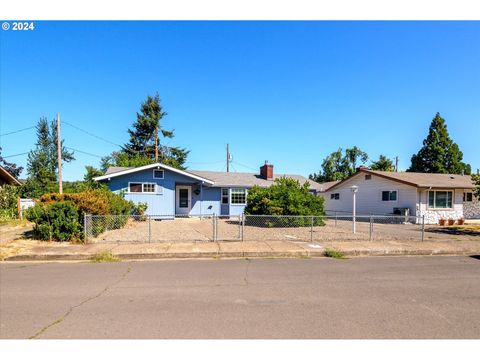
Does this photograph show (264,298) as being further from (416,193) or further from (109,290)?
(416,193)

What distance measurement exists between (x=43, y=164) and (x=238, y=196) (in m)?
33.1

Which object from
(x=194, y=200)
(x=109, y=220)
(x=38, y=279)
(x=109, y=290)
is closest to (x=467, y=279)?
(x=109, y=290)

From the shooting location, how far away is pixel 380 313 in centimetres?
406

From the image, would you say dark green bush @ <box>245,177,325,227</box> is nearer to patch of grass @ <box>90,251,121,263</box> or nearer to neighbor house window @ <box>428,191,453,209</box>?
patch of grass @ <box>90,251,121,263</box>

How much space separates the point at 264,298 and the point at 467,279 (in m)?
4.78

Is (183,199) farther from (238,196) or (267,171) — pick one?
(267,171)

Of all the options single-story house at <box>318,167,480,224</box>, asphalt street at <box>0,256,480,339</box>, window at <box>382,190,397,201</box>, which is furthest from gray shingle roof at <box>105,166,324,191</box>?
asphalt street at <box>0,256,480,339</box>

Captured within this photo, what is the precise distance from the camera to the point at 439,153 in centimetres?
3809

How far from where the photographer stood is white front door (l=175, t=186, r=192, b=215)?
20.6 metres

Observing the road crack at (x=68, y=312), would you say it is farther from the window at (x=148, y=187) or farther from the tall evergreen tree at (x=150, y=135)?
the tall evergreen tree at (x=150, y=135)

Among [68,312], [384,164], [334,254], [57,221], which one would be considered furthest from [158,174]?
[384,164]

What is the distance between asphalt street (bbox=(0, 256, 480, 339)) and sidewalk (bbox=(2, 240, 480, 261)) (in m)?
0.81

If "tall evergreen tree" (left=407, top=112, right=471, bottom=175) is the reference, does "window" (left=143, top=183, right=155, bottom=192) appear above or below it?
below

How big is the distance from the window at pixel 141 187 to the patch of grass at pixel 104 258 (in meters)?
10.2
